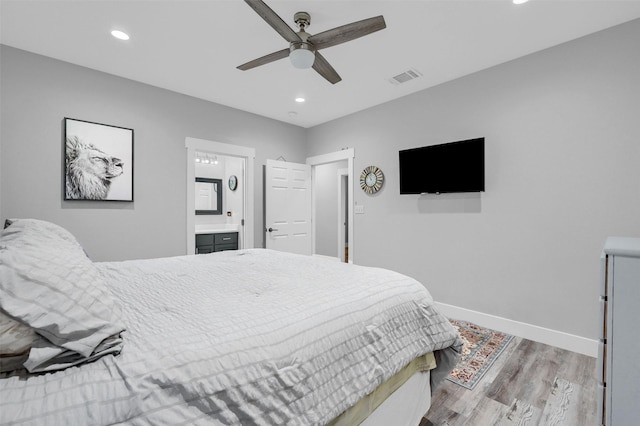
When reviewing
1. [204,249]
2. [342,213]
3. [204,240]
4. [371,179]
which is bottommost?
[204,249]

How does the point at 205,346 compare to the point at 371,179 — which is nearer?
the point at 205,346

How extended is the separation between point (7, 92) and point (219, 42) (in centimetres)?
196

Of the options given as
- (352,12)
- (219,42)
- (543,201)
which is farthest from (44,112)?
(543,201)

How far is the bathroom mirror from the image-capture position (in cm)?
538

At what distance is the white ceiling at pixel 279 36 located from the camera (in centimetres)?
207

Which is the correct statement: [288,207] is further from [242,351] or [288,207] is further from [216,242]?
[242,351]

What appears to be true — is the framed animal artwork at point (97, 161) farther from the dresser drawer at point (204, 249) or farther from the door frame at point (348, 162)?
the door frame at point (348, 162)

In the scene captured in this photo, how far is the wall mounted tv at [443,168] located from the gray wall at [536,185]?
0.37 feet

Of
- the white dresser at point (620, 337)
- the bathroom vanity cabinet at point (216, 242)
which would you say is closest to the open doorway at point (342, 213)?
the bathroom vanity cabinet at point (216, 242)

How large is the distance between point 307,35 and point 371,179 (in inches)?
91.1

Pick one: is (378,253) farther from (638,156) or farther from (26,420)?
(26,420)

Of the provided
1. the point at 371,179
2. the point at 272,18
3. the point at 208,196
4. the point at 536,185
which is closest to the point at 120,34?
the point at 272,18

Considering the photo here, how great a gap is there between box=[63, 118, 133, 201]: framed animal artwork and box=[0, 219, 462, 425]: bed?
1620 millimetres

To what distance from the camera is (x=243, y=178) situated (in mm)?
4262
